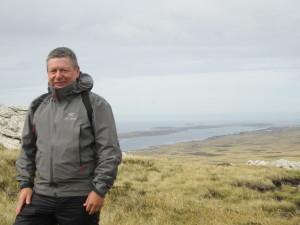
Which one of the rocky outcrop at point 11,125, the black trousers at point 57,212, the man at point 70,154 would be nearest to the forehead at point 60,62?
the man at point 70,154

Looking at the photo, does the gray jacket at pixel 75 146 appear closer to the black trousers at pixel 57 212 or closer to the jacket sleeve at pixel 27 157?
the black trousers at pixel 57 212

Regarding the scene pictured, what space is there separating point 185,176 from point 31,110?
15506 mm

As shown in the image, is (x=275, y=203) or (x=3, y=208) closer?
(x=3, y=208)

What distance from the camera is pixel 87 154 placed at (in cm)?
371

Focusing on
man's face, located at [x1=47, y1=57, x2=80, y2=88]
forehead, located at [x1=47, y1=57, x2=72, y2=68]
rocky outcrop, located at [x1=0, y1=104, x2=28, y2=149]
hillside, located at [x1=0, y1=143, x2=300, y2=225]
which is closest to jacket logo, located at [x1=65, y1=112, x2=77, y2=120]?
man's face, located at [x1=47, y1=57, x2=80, y2=88]

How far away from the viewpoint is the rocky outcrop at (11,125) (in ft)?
68.2

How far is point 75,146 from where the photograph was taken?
3.62 meters

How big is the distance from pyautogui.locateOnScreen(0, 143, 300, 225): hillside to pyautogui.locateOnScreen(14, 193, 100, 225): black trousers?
11.3ft

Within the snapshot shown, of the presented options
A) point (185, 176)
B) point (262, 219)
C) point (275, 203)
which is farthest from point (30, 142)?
point (185, 176)

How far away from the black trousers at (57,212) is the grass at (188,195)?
11.4 feet

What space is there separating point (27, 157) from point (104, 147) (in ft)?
3.74

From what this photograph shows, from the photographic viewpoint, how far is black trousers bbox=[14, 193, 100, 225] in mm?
3656

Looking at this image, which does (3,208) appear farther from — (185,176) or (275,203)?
(185,176)

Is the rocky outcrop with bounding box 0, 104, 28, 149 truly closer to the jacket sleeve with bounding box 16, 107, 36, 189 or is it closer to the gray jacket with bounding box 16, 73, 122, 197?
the jacket sleeve with bounding box 16, 107, 36, 189
